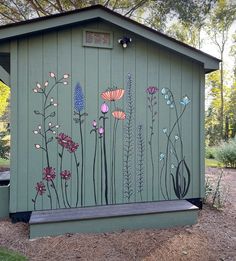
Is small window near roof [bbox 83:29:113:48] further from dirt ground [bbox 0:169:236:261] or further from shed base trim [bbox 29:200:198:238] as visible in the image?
dirt ground [bbox 0:169:236:261]

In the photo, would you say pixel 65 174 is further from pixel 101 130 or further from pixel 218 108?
pixel 218 108

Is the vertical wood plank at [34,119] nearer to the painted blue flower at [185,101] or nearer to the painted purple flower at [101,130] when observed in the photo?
the painted purple flower at [101,130]

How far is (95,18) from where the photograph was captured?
4453 mm

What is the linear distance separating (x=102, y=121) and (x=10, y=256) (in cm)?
239

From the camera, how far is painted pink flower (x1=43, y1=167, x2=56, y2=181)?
4.43 metres

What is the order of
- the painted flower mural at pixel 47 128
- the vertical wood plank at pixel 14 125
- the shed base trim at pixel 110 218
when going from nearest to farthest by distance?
the shed base trim at pixel 110 218 < the vertical wood plank at pixel 14 125 < the painted flower mural at pixel 47 128

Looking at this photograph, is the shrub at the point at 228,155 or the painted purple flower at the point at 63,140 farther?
the shrub at the point at 228,155

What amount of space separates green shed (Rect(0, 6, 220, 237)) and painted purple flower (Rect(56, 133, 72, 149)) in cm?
2

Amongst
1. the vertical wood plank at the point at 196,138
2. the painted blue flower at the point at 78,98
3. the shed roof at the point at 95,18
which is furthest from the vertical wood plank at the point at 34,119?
the vertical wood plank at the point at 196,138

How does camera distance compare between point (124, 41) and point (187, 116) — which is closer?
point (124, 41)

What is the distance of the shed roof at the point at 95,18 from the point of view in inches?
163

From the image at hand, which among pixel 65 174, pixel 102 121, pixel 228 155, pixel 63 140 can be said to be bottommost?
pixel 228 155

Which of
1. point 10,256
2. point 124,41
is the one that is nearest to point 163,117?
point 124,41

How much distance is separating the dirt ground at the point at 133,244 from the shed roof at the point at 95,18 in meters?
2.84
